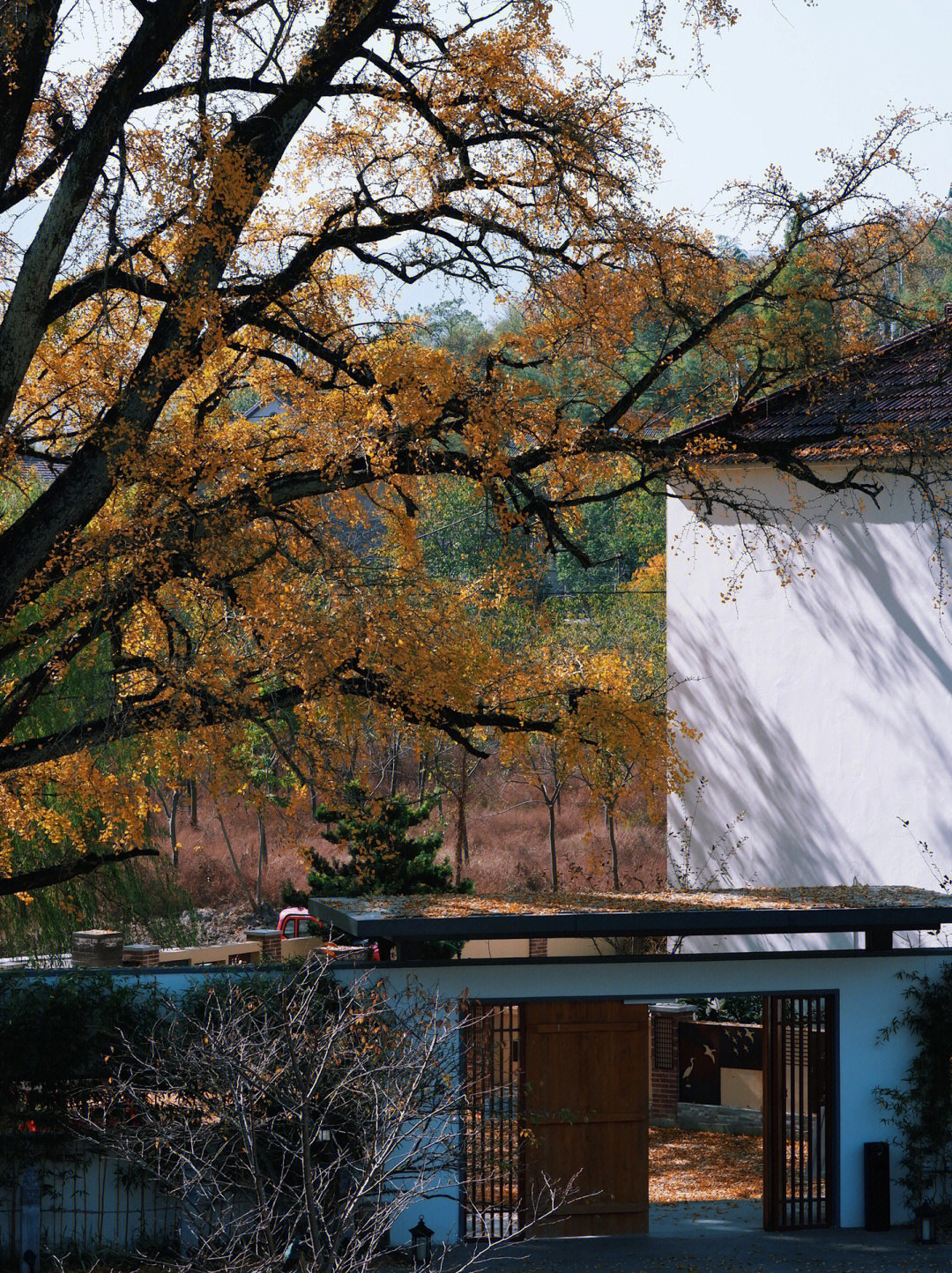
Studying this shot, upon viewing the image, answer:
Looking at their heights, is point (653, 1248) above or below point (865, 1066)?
below

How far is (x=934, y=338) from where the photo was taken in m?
19.3

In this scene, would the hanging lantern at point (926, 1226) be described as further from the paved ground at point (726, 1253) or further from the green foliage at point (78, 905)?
the green foliage at point (78, 905)

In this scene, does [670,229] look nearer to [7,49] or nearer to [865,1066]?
[7,49]

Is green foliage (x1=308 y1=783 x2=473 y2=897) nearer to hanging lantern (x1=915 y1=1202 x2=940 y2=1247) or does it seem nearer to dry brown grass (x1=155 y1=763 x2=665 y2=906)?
hanging lantern (x1=915 y1=1202 x2=940 y2=1247)

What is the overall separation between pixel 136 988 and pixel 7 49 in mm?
7534

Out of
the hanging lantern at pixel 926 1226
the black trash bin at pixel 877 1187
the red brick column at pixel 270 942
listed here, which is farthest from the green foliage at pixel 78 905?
the hanging lantern at pixel 926 1226

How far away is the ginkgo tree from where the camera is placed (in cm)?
1162

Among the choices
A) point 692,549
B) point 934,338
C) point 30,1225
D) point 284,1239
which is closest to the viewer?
point 284,1239

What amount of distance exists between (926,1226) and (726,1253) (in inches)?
77.8

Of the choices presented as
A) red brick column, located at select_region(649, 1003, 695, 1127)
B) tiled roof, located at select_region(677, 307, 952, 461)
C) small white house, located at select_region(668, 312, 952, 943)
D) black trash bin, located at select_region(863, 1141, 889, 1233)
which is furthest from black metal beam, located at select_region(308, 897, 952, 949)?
red brick column, located at select_region(649, 1003, 695, 1127)

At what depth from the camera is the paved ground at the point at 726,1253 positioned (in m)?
12.4

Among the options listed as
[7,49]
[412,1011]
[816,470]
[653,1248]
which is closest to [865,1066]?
[653,1248]

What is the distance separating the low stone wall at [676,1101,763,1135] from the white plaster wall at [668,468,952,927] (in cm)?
Answer: 330

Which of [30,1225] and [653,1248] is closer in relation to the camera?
[30,1225]
